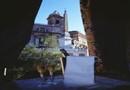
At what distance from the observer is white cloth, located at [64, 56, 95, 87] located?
1.36 meters

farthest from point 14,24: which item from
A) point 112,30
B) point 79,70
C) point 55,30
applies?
point 55,30

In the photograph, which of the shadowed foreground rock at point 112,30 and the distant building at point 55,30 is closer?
the shadowed foreground rock at point 112,30

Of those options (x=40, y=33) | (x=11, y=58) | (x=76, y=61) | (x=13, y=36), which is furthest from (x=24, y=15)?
(x=40, y=33)

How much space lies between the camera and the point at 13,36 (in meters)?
1.60

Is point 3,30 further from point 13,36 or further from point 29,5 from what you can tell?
point 29,5

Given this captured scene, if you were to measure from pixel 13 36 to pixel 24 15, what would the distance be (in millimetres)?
204

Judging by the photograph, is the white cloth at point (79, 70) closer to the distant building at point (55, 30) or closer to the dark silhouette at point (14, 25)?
the dark silhouette at point (14, 25)

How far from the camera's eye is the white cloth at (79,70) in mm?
1355

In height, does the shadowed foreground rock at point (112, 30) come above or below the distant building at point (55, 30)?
below

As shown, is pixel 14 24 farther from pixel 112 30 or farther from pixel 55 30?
pixel 55 30

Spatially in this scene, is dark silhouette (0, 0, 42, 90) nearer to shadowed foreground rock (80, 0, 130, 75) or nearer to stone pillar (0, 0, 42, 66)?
stone pillar (0, 0, 42, 66)

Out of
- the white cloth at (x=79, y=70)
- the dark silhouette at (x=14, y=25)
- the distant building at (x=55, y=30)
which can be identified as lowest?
the white cloth at (x=79, y=70)

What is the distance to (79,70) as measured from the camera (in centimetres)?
141

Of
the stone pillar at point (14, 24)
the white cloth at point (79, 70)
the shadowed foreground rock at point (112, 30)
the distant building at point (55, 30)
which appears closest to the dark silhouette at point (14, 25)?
the stone pillar at point (14, 24)
